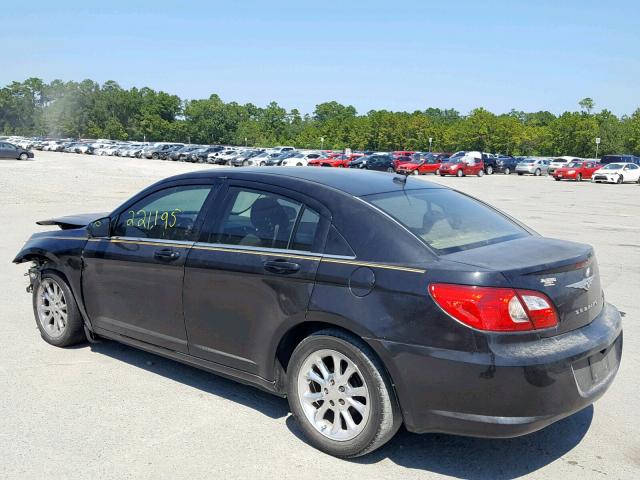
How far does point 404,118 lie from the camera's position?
109 m

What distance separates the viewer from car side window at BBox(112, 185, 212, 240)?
4660mm

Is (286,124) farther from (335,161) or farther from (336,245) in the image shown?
(336,245)

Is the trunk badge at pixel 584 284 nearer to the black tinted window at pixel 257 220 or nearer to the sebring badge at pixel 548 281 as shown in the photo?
the sebring badge at pixel 548 281

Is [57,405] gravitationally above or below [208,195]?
below

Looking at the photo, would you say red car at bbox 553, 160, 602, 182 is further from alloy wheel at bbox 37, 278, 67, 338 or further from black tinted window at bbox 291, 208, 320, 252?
black tinted window at bbox 291, 208, 320, 252

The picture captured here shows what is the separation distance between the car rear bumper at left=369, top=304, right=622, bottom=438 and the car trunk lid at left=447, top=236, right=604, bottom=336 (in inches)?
6.7

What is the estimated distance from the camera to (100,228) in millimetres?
5195

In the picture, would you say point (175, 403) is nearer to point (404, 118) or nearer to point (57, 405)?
point (57, 405)

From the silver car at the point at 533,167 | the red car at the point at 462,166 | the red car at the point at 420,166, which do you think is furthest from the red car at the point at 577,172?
the silver car at the point at 533,167

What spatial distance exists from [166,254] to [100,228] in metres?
0.90

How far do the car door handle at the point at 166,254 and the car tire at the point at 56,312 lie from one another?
1.25 metres

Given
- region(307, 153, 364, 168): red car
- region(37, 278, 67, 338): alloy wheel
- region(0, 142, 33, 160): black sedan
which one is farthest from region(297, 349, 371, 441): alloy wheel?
region(0, 142, 33, 160): black sedan

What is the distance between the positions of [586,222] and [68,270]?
47.9 ft

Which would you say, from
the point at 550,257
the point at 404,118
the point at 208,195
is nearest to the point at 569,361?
the point at 550,257
